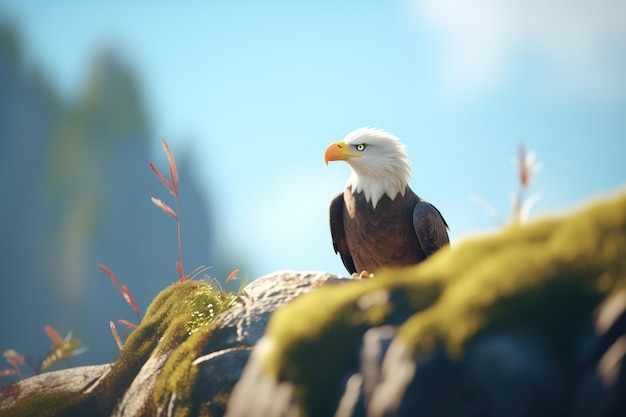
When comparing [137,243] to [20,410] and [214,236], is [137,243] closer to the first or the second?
[214,236]

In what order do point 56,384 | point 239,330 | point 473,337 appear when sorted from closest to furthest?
point 473,337 → point 239,330 → point 56,384

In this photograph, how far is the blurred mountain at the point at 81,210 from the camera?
225 ft

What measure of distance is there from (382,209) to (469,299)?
3.66 m

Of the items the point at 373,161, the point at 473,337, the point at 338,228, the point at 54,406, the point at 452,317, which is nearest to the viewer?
the point at 473,337

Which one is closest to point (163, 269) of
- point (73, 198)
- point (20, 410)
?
point (73, 198)

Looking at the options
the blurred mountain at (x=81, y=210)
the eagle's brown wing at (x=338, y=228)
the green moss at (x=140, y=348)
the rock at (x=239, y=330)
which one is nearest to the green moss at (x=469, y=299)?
the rock at (x=239, y=330)

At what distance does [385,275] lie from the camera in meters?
3.69

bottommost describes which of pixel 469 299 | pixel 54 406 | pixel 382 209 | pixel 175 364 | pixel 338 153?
pixel 54 406

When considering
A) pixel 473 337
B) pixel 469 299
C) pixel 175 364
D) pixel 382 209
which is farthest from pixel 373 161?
pixel 473 337

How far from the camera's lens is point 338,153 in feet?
22.9

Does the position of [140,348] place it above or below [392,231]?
below

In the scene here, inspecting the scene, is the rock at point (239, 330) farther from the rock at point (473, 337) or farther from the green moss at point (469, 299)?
the green moss at point (469, 299)

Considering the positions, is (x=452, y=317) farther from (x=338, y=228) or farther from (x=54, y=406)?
(x=54, y=406)

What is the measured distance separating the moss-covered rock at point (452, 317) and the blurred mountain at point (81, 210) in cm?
6366
